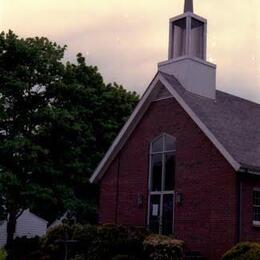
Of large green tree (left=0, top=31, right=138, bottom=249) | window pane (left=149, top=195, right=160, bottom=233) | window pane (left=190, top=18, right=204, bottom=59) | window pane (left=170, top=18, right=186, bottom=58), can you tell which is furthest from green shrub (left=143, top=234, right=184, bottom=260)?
large green tree (left=0, top=31, right=138, bottom=249)

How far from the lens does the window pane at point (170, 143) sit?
2781cm

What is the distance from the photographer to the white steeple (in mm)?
28500

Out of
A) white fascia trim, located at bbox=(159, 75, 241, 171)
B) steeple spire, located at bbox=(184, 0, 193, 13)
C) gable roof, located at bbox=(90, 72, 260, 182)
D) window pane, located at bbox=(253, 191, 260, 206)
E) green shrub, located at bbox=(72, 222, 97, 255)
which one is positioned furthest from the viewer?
steeple spire, located at bbox=(184, 0, 193, 13)

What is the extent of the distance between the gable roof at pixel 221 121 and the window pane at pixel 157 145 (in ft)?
5.40

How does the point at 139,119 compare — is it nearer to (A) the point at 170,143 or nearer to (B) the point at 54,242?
(A) the point at 170,143

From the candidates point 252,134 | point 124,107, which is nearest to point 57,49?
point 124,107

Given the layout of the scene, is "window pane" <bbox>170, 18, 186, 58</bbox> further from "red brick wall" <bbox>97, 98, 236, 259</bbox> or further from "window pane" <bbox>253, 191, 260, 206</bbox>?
"window pane" <bbox>253, 191, 260, 206</bbox>

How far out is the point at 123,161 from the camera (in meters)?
30.3

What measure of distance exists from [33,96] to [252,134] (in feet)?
48.8

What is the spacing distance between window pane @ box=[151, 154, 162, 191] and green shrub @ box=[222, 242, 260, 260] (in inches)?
331

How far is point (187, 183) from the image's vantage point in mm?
26516

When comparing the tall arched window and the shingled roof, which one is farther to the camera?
the tall arched window

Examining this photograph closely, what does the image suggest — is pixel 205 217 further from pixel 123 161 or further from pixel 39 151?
pixel 39 151

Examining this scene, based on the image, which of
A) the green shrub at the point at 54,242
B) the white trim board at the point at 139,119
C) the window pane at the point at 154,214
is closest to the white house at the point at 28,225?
the white trim board at the point at 139,119
